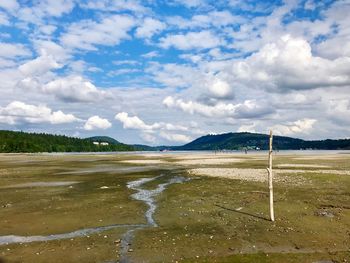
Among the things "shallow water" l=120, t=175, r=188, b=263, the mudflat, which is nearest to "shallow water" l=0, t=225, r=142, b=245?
the mudflat

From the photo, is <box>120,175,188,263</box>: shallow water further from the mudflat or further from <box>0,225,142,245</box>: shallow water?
<box>0,225,142,245</box>: shallow water

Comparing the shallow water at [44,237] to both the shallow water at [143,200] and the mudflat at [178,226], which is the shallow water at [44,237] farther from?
the shallow water at [143,200]

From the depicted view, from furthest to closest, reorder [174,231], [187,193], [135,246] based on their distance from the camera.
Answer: [187,193] < [174,231] < [135,246]

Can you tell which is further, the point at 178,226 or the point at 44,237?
the point at 178,226

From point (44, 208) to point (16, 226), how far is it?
614 cm

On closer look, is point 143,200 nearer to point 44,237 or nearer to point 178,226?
point 178,226

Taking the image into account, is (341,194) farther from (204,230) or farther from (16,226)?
(16,226)

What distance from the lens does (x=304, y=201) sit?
106ft

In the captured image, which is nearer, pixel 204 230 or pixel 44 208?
pixel 204 230

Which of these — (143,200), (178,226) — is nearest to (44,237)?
(178,226)

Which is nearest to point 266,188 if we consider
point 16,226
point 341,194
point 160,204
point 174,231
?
point 341,194

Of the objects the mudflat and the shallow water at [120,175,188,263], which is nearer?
the mudflat

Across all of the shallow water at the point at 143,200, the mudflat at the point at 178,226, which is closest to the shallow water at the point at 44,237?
the mudflat at the point at 178,226

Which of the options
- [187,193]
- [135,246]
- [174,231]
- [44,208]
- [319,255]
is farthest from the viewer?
[187,193]
